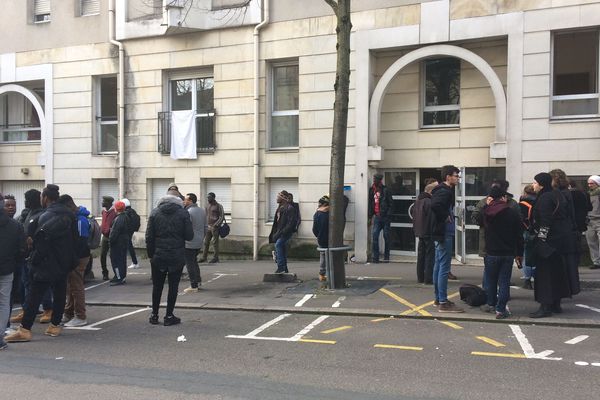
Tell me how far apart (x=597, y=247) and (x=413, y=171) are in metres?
4.16

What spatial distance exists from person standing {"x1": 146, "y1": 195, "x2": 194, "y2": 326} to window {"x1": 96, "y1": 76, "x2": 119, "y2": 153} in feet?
30.9

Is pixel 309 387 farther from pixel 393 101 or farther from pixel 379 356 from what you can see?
pixel 393 101

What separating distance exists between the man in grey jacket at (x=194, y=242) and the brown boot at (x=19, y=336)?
10.4 ft

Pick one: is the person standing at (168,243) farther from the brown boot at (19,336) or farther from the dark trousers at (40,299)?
the brown boot at (19,336)

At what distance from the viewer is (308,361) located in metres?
5.98

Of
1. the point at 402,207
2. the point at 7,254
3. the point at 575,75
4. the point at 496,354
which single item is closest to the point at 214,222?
the point at 402,207

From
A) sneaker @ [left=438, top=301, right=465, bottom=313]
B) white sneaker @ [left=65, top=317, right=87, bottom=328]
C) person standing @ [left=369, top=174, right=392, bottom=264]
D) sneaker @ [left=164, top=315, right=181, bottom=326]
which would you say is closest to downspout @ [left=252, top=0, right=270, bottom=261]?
person standing @ [left=369, top=174, right=392, bottom=264]

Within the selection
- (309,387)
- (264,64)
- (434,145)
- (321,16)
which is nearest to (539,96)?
(434,145)

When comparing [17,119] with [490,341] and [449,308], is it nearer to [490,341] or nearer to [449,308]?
[449,308]

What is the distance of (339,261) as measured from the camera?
9.62m

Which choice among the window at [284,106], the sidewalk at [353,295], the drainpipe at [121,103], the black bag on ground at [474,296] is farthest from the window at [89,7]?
the black bag on ground at [474,296]

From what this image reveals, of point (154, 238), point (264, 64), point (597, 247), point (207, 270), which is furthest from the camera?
point (264, 64)

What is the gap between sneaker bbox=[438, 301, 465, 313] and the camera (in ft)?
25.8

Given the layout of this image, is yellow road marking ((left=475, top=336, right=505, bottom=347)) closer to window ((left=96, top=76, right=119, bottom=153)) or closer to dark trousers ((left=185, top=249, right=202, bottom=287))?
dark trousers ((left=185, top=249, right=202, bottom=287))
